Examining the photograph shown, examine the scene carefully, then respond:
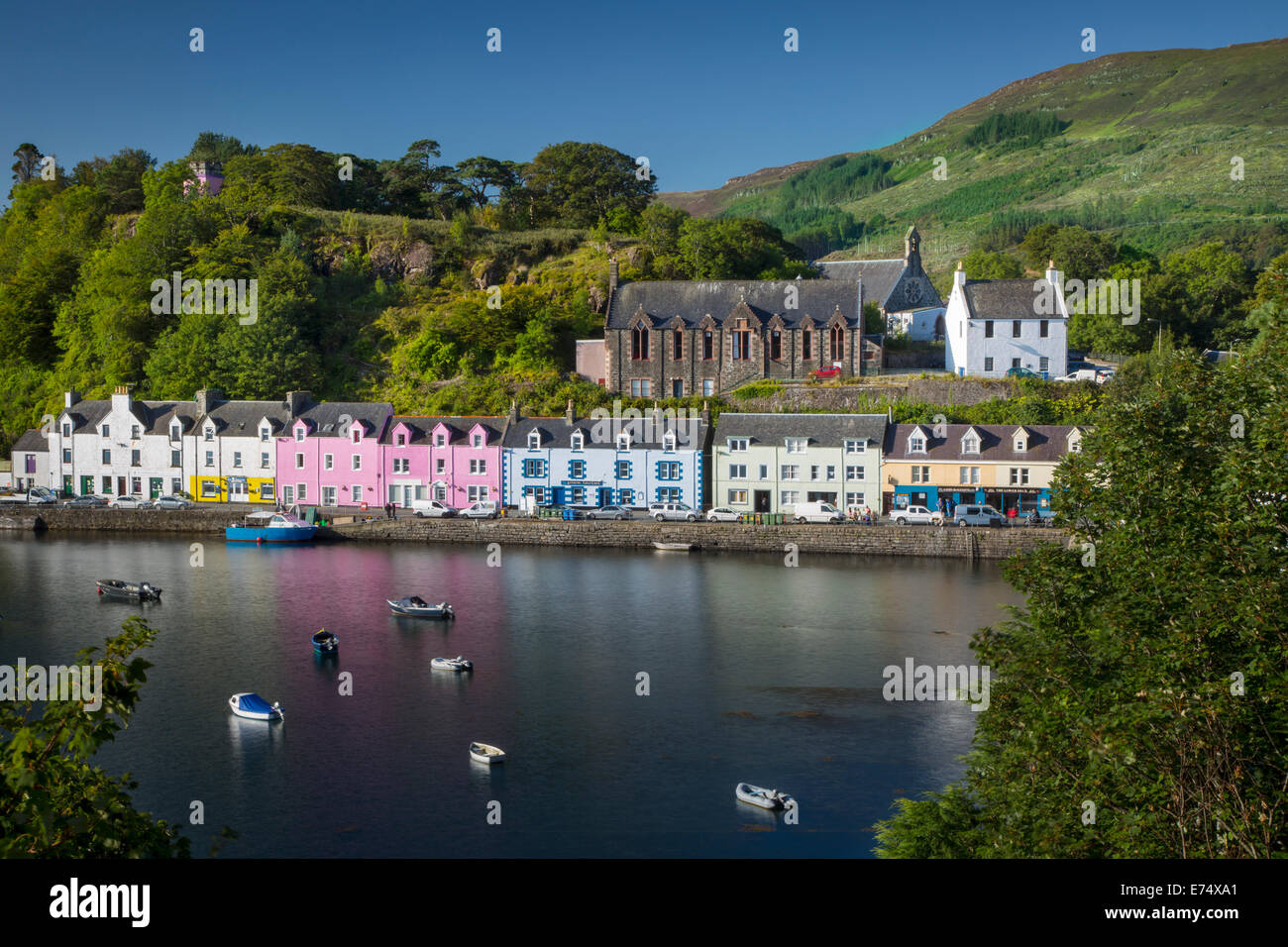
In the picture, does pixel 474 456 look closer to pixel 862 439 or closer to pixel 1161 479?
pixel 862 439

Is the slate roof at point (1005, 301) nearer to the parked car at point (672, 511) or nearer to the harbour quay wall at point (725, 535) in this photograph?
the harbour quay wall at point (725, 535)

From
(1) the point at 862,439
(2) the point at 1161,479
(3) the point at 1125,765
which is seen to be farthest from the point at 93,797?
(1) the point at 862,439

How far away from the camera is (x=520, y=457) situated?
5075 cm

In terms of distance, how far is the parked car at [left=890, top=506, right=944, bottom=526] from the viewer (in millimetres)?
45375

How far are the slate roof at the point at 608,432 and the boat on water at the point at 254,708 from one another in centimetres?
2662

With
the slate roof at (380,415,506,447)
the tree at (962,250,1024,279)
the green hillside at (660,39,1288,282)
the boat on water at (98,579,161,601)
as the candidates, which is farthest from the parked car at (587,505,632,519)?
the green hillside at (660,39,1288,282)

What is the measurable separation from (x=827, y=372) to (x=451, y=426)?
1889 centimetres

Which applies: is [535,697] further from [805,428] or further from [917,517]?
[805,428]

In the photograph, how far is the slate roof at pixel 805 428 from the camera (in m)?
47.8

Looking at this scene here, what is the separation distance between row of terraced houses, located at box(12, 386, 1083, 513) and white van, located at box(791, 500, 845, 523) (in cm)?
69

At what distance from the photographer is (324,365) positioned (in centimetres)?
6556

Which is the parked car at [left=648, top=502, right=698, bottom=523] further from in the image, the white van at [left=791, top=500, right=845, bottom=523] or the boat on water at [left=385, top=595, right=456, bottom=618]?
the boat on water at [left=385, top=595, right=456, bottom=618]

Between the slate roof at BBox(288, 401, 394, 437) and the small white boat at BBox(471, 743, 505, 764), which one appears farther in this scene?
the slate roof at BBox(288, 401, 394, 437)

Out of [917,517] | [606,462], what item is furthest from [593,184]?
[917,517]
